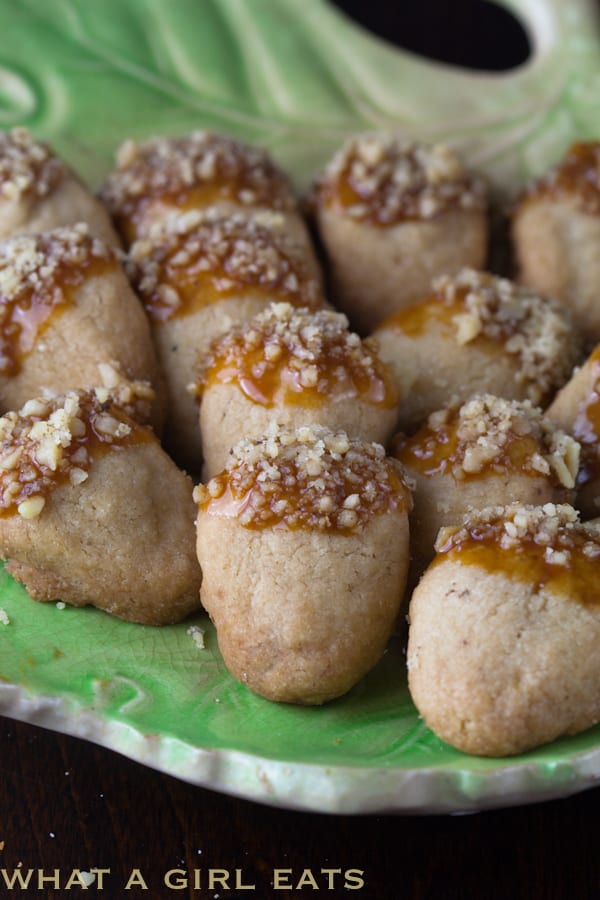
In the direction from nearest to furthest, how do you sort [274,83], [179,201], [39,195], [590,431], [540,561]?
[540,561] < [590,431] < [39,195] < [179,201] < [274,83]

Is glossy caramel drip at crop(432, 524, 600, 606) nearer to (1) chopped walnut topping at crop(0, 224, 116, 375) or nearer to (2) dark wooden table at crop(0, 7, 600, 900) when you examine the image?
(2) dark wooden table at crop(0, 7, 600, 900)

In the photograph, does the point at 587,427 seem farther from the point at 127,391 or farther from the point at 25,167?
the point at 25,167

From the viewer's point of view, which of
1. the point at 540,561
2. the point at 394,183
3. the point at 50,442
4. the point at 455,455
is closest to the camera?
the point at 540,561

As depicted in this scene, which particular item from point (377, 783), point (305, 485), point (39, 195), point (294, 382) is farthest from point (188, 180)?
point (377, 783)

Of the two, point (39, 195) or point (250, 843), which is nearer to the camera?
point (250, 843)

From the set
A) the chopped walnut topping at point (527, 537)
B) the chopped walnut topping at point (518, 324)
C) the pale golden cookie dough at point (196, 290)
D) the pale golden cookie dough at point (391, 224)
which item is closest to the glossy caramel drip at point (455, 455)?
the chopped walnut topping at point (527, 537)

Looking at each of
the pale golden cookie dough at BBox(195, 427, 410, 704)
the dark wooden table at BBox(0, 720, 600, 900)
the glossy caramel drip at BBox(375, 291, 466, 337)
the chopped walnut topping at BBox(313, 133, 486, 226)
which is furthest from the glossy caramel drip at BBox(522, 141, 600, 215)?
the dark wooden table at BBox(0, 720, 600, 900)
